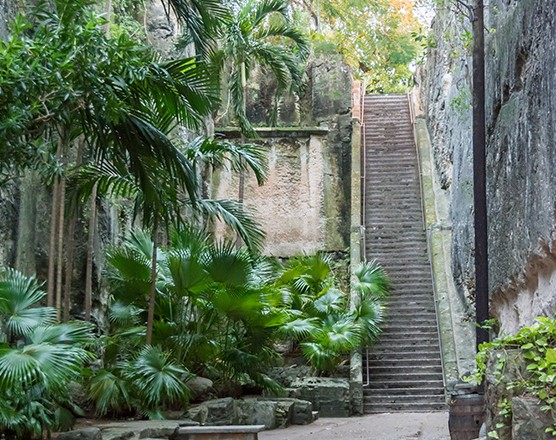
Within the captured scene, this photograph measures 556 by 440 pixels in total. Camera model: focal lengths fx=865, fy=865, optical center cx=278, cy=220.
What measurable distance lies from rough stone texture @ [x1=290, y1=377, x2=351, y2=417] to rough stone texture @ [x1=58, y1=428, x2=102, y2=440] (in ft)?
19.7

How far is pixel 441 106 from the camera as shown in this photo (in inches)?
823

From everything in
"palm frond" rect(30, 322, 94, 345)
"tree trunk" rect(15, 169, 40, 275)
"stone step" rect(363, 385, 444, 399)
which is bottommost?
"stone step" rect(363, 385, 444, 399)

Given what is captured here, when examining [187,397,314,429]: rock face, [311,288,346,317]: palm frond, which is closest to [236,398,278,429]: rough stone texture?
[187,397,314,429]: rock face

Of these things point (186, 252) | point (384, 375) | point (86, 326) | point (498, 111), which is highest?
point (498, 111)

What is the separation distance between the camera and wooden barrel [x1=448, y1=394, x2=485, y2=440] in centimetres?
909

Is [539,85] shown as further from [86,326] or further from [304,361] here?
[304,361]

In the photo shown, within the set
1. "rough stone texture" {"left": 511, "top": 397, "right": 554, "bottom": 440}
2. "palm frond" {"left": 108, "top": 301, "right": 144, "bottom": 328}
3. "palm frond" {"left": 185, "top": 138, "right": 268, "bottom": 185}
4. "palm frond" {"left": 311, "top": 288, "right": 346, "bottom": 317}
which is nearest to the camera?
"rough stone texture" {"left": 511, "top": 397, "right": 554, "bottom": 440}

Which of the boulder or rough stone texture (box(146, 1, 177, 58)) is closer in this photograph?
the boulder

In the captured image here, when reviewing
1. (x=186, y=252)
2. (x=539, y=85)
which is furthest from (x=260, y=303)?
(x=539, y=85)

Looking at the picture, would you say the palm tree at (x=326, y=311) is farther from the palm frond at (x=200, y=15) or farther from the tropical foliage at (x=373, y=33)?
the tropical foliage at (x=373, y=33)

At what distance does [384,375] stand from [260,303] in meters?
3.83

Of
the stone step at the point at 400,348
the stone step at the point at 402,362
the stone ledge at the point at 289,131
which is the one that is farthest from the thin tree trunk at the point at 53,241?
the stone ledge at the point at 289,131

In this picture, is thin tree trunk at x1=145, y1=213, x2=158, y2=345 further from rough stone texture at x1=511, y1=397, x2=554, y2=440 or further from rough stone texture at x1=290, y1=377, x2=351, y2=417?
rough stone texture at x1=511, y1=397, x2=554, y2=440

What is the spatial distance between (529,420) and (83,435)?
5287 millimetres
